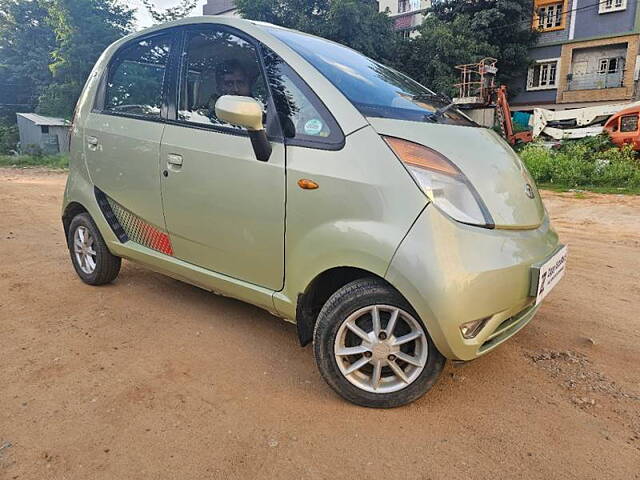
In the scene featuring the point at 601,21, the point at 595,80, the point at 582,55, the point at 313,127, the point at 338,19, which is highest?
the point at 601,21

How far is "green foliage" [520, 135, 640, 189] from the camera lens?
1057 centimetres

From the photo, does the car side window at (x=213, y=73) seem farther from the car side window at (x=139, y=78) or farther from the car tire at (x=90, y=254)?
the car tire at (x=90, y=254)

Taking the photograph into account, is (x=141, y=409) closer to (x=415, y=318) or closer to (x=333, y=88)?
(x=415, y=318)

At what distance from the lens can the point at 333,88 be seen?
7.50ft

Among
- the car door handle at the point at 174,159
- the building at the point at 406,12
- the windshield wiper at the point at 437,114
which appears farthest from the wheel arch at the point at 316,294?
the building at the point at 406,12

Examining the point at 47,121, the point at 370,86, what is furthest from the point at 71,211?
the point at 47,121

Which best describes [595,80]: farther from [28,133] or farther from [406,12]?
[28,133]

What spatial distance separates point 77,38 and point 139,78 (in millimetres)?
29574

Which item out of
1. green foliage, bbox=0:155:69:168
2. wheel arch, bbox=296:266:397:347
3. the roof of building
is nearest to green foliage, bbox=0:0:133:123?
the roof of building

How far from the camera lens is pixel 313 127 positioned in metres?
2.28

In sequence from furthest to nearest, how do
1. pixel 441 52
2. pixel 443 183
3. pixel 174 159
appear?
1. pixel 441 52
2. pixel 174 159
3. pixel 443 183

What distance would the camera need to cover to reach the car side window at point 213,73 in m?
2.63

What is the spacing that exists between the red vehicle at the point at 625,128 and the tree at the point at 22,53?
3596 centimetres

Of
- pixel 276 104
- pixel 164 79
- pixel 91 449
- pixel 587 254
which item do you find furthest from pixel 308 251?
pixel 587 254
